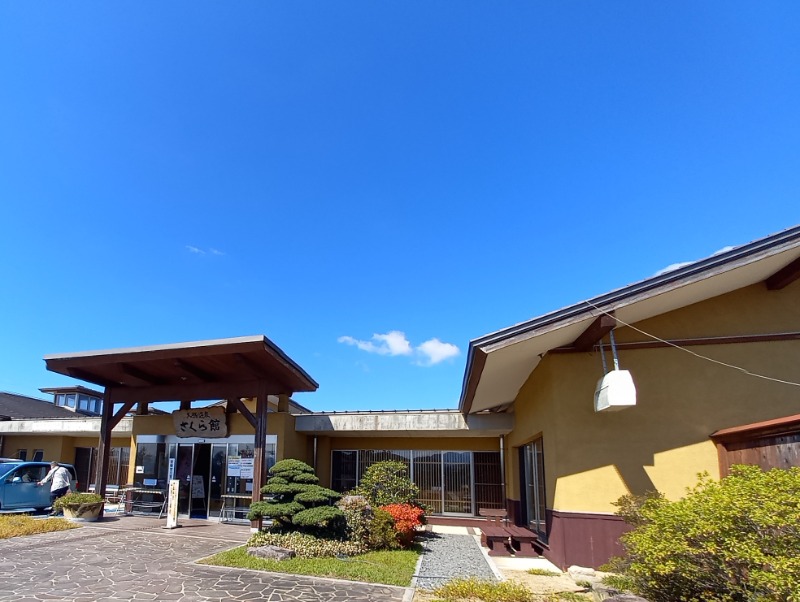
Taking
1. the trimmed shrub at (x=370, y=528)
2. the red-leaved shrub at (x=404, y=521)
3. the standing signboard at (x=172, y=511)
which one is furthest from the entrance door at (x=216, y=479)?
the red-leaved shrub at (x=404, y=521)

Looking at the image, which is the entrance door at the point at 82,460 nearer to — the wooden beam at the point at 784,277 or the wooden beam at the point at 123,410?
the wooden beam at the point at 123,410

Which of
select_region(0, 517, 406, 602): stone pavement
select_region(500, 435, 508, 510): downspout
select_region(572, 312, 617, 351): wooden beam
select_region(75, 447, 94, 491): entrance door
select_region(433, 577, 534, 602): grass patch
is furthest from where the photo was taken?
select_region(75, 447, 94, 491): entrance door

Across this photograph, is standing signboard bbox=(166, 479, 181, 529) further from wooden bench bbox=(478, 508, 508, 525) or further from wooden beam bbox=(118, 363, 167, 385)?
wooden bench bbox=(478, 508, 508, 525)

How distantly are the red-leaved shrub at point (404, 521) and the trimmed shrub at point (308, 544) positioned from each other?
0.98 m

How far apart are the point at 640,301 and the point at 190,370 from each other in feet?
37.4

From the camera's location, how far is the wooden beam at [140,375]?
13.8 metres

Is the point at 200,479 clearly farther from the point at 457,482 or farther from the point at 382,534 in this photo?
the point at 457,482

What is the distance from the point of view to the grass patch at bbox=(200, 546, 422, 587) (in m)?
8.12

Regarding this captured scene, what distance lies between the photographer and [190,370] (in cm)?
1380

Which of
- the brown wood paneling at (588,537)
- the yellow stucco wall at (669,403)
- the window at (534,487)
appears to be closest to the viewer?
the brown wood paneling at (588,537)

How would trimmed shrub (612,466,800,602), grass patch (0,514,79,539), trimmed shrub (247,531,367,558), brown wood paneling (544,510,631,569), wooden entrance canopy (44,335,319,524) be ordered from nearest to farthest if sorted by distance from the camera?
1. trimmed shrub (612,466,800,602)
2. brown wood paneling (544,510,631,569)
3. trimmed shrub (247,531,367,558)
4. grass patch (0,514,79,539)
5. wooden entrance canopy (44,335,319,524)

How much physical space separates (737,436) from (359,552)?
7.21 m

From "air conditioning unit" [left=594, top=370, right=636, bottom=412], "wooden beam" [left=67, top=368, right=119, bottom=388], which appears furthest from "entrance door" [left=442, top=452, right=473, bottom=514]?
"wooden beam" [left=67, top=368, right=119, bottom=388]

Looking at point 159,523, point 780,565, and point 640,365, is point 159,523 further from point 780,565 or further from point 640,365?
point 780,565
